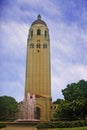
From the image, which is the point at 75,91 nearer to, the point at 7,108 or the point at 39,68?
the point at 7,108

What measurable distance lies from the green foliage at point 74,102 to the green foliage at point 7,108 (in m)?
9.74

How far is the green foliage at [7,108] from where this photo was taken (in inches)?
1715

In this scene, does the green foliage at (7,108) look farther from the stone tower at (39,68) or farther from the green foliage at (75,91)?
the green foliage at (75,91)

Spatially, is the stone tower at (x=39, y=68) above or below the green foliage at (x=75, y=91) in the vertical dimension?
above

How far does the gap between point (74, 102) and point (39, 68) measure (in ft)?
68.3

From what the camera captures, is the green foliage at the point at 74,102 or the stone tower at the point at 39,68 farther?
the stone tower at the point at 39,68

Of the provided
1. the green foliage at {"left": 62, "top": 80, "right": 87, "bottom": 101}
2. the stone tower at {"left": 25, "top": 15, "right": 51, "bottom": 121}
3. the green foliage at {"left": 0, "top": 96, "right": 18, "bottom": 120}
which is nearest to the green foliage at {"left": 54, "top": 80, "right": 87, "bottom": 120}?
the green foliage at {"left": 62, "top": 80, "right": 87, "bottom": 101}

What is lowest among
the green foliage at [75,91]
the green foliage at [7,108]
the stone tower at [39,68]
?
the green foliage at [7,108]

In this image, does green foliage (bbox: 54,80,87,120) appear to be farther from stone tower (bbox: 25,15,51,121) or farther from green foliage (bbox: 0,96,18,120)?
stone tower (bbox: 25,15,51,121)

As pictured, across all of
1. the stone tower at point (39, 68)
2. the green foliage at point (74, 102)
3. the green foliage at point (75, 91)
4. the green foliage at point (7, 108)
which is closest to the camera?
the green foliage at point (74, 102)

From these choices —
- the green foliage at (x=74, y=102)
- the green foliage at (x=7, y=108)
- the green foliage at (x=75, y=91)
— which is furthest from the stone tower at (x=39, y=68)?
the green foliage at (x=75, y=91)

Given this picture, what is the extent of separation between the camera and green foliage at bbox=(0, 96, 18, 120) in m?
43.6

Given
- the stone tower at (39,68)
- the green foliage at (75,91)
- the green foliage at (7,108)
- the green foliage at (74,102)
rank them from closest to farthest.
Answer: the green foliage at (74,102) → the green foliage at (75,91) → the green foliage at (7,108) → the stone tower at (39,68)

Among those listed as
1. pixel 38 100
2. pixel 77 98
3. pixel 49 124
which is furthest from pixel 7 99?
pixel 49 124
